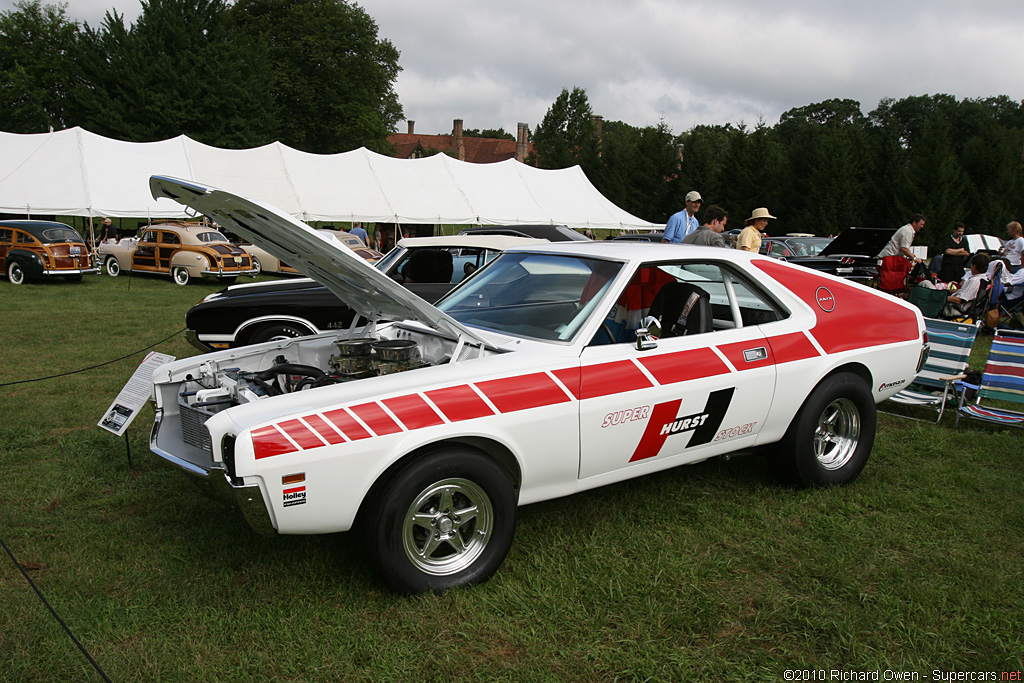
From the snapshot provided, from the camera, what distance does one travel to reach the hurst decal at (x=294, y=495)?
9.61 ft

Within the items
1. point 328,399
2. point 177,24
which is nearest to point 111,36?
point 177,24

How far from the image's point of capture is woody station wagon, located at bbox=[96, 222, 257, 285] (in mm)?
18922

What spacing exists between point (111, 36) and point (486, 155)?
65952 mm

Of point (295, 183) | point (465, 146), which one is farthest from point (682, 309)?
point (465, 146)

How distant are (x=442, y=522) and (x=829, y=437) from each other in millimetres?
2765

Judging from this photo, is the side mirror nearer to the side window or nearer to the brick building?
the side window

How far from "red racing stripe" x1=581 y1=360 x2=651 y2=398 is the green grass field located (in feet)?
2.86

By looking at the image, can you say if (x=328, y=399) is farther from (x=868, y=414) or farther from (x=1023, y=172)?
(x=1023, y=172)

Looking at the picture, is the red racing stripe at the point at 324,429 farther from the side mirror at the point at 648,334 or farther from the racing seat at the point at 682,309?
the racing seat at the point at 682,309

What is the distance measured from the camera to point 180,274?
62.6 feet

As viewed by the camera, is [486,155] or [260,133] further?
[486,155]

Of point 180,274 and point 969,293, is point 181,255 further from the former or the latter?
point 969,293

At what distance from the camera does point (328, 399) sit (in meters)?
3.14

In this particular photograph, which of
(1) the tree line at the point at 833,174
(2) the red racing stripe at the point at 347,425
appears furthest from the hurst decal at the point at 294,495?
(1) the tree line at the point at 833,174
